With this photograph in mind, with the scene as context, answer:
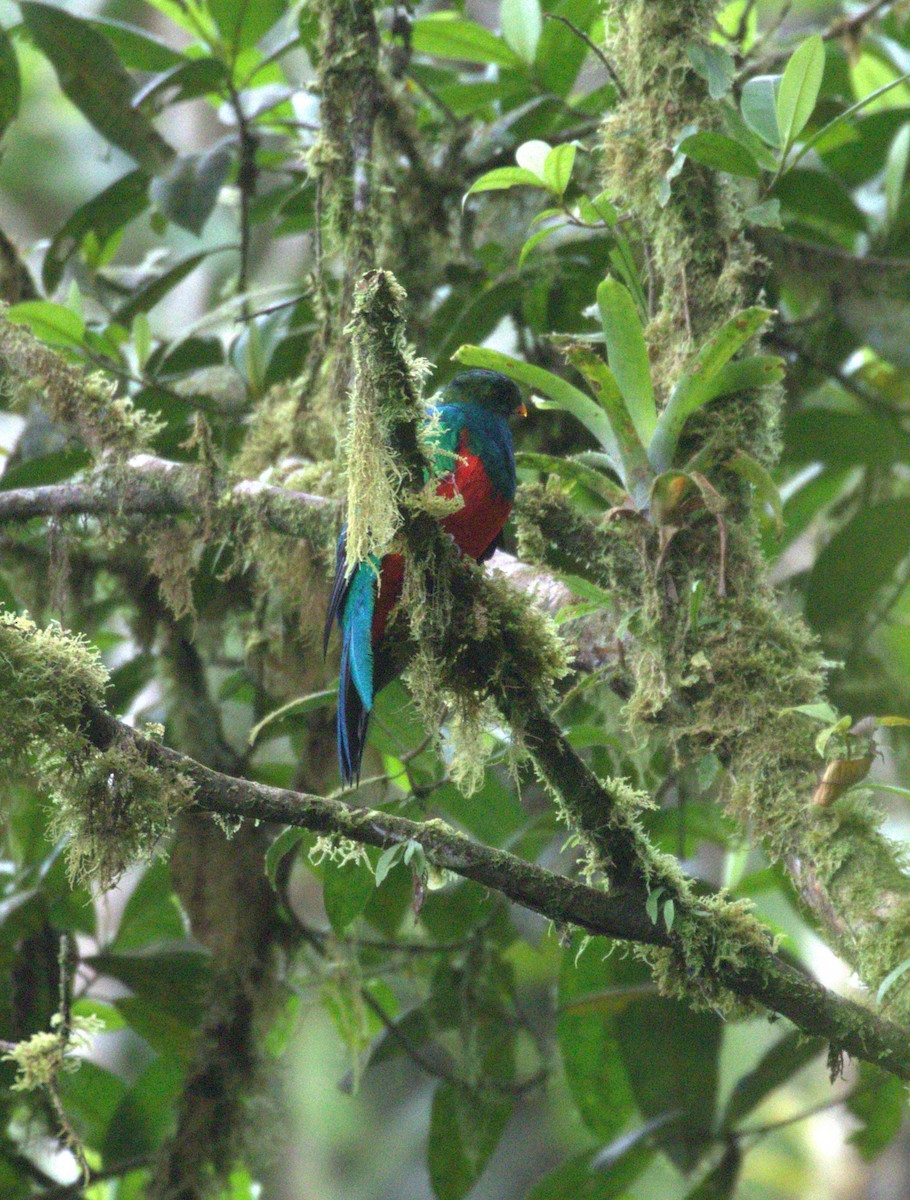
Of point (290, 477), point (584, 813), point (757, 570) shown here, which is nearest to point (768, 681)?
point (757, 570)

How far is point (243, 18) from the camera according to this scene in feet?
10.8

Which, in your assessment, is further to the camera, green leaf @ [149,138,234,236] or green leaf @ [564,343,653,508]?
green leaf @ [149,138,234,236]

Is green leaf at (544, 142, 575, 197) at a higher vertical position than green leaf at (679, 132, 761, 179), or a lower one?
higher

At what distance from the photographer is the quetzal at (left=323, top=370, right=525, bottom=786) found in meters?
2.20

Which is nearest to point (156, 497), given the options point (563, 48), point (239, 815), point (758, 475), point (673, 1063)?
point (239, 815)

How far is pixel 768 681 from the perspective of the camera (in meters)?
2.06

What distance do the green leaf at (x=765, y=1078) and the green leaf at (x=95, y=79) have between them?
286 cm

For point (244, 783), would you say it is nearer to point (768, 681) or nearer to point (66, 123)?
point (768, 681)

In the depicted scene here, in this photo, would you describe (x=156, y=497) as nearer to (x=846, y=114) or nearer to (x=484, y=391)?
(x=484, y=391)

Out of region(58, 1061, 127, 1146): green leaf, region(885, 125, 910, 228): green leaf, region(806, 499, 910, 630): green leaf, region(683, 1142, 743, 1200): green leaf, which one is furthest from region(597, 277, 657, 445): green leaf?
region(58, 1061, 127, 1146): green leaf

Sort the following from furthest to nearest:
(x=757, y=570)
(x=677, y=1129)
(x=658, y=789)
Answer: (x=677, y=1129) → (x=658, y=789) → (x=757, y=570)

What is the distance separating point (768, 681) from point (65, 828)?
1.14 m

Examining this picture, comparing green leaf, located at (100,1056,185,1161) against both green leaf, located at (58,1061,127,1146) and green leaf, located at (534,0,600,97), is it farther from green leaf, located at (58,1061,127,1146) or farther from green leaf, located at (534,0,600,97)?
green leaf, located at (534,0,600,97)

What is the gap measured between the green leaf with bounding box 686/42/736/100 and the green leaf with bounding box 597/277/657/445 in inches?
19.1
